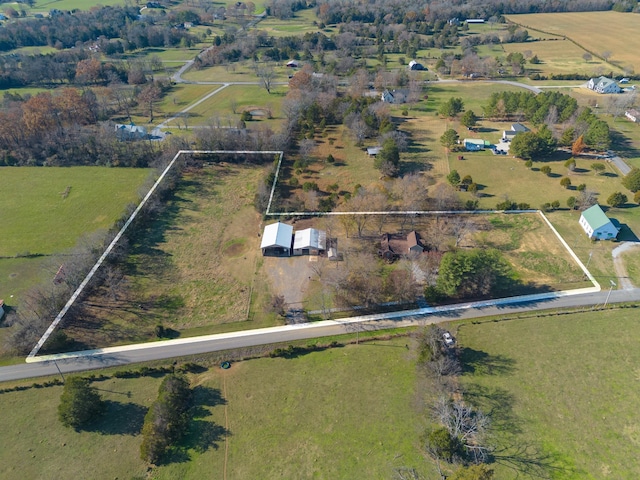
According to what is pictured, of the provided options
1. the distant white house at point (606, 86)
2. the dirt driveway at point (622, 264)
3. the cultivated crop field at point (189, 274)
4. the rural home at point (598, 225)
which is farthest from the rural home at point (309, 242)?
the distant white house at point (606, 86)

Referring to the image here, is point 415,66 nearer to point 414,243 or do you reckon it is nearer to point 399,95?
point 399,95

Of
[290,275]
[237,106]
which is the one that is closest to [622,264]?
[290,275]

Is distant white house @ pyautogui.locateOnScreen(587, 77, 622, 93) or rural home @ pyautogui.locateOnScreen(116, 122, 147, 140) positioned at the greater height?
distant white house @ pyautogui.locateOnScreen(587, 77, 622, 93)

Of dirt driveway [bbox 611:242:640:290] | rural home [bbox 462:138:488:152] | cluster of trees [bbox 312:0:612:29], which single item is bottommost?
dirt driveway [bbox 611:242:640:290]

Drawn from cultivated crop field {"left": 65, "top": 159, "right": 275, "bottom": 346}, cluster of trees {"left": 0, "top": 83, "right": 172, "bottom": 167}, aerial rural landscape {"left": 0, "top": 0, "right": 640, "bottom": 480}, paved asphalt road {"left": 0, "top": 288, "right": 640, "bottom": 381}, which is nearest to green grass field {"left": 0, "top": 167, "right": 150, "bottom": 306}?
aerial rural landscape {"left": 0, "top": 0, "right": 640, "bottom": 480}

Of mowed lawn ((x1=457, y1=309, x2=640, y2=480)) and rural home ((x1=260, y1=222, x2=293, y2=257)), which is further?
rural home ((x1=260, y1=222, x2=293, y2=257))

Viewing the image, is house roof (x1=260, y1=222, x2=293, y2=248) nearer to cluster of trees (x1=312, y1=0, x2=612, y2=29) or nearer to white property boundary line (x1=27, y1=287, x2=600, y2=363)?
white property boundary line (x1=27, y1=287, x2=600, y2=363)

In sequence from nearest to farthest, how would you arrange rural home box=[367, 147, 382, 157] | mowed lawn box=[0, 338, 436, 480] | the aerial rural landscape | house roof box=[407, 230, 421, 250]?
mowed lawn box=[0, 338, 436, 480] < the aerial rural landscape < house roof box=[407, 230, 421, 250] < rural home box=[367, 147, 382, 157]

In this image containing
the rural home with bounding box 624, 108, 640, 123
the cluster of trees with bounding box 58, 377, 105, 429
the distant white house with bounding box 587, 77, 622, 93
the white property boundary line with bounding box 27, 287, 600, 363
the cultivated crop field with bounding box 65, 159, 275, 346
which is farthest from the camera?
the distant white house with bounding box 587, 77, 622, 93
